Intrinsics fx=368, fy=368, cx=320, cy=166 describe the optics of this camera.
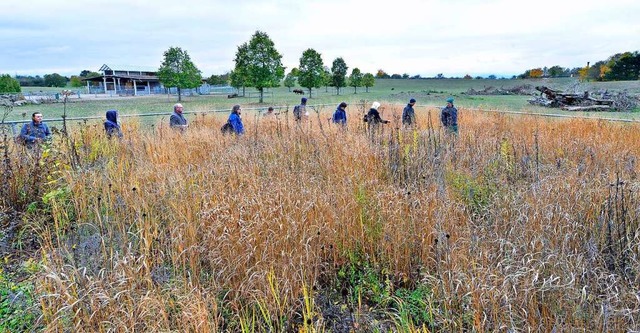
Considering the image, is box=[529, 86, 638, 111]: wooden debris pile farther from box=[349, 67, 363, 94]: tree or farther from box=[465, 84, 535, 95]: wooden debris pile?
box=[349, 67, 363, 94]: tree

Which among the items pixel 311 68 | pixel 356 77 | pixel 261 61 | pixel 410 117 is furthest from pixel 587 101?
pixel 356 77

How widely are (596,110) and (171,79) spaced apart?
40.5 metres

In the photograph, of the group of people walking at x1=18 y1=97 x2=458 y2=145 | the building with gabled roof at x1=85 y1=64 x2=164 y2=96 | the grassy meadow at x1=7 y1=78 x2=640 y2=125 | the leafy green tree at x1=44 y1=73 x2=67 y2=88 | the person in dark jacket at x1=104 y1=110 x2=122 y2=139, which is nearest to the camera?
the group of people walking at x1=18 y1=97 x2=458 y2=145

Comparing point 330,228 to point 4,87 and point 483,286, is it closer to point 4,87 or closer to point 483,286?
point 483,286

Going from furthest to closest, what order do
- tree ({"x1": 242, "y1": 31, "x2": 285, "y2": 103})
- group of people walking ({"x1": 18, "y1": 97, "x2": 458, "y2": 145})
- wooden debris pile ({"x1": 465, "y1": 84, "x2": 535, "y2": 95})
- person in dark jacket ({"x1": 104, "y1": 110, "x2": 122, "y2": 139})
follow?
wooden debris pile ({"x1": 465, "y1": 84, "x2": 535, "y2": 95}), tree ({"x1": 242, "y1": 31, "x2": 285, "y2": 103}), person in dark jacket ({"x1": 104, "y1": 110, "x2": 122, "y2": 139}), group of people walking ({"x1": 18, "y1": 97, "x2": 458, "y2": 145})

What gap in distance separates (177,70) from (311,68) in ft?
54.3

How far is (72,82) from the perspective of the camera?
81438mm

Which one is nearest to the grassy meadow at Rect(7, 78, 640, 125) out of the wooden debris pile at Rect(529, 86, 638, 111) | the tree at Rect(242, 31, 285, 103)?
the wooden debris pile at Rect(529, 86, 638, 111)

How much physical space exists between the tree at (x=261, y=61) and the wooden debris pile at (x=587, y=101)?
77.3 ft

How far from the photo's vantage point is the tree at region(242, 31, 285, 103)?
3641cm

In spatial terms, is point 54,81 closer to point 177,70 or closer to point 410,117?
point 177,70

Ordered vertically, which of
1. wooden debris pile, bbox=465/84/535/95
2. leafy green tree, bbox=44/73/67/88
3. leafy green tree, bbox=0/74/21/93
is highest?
leafy green tree, bbox=44/73/67/88

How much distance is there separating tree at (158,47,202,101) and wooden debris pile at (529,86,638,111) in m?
36.3

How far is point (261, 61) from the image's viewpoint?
3681 cm
